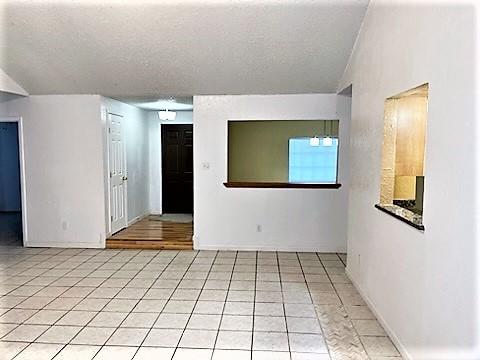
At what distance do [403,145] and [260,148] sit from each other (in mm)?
5022

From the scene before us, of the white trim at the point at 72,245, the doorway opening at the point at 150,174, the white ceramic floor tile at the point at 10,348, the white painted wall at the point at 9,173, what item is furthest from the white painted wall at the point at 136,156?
the white ceramic floor tile at the point at 10,348

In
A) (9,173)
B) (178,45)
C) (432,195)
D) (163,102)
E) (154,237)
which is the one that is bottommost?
(154,237)

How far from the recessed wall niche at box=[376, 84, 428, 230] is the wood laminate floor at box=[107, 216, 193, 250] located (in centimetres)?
318

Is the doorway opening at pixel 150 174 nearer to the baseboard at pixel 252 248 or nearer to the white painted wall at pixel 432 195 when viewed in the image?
the baseboard at pixel 252 248

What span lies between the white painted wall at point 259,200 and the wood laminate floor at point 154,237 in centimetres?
32

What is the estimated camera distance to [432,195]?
220cm

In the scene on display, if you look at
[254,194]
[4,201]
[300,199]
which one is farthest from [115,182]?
[4,201]

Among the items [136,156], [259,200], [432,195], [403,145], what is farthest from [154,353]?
[136,156]

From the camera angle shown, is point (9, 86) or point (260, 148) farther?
point (260, 148)

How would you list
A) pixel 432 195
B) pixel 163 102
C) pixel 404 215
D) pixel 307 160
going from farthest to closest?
pixel 307 160, pixel 163 102, pixel 404 215, pixel 432 195

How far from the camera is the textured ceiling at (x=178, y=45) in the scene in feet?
11.9

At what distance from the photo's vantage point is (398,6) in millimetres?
2807

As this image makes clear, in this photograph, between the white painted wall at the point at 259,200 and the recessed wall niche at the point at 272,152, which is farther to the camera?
the recessed wall niche at the point at 272,152

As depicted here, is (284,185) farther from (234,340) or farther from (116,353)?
(116,353)
